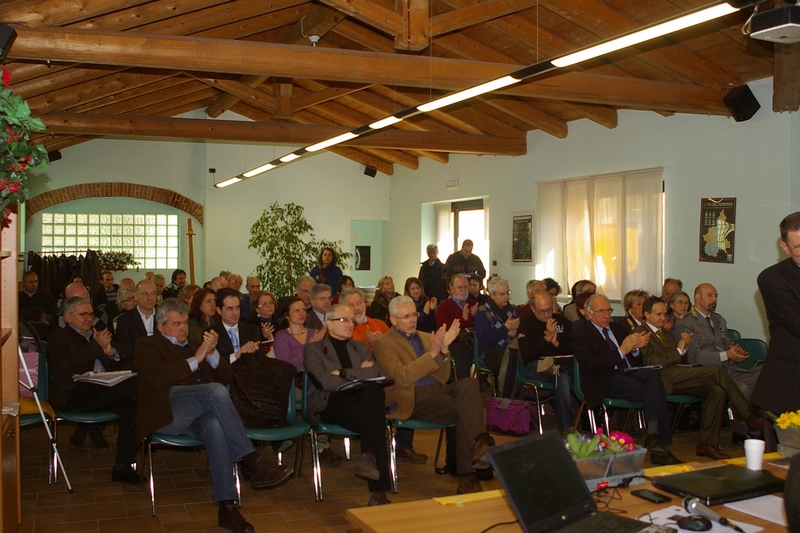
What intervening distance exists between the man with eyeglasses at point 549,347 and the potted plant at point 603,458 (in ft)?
10.8

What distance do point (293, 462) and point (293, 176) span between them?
10.1 m

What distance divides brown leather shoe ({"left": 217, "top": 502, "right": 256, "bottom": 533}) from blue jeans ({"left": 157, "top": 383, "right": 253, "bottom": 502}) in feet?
0.16

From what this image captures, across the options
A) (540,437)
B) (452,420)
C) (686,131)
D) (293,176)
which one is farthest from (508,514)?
(293,176)

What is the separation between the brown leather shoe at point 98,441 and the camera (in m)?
6.09

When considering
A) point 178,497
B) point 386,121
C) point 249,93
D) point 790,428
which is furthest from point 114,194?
point 790,428

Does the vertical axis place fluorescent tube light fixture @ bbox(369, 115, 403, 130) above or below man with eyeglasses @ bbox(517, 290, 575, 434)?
above

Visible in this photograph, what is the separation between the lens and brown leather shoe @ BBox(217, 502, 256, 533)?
425cm

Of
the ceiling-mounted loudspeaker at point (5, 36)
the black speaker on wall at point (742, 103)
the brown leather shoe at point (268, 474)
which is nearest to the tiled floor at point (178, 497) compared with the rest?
the brown leather shoe at point (268, 474)

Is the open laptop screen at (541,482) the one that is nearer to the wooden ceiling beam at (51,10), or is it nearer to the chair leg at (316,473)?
the chair leg at (316,473)

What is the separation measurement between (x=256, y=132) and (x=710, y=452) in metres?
7.59

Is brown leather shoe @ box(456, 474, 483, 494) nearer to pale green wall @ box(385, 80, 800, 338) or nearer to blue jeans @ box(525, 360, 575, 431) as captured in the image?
blue jeans @ box(525, 360, 575, 431)

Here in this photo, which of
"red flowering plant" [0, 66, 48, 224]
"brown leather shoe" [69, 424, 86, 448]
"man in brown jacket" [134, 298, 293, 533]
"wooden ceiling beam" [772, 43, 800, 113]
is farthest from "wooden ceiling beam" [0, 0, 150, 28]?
"wooden ceiling beam" [772, 43, 800, 113]

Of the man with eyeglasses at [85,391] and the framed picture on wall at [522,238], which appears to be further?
the framed picture on wall at [522,238]

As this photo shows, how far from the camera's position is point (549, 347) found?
6.34 meters
